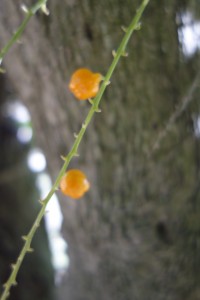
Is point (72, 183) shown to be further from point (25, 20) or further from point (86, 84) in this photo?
point (25, 20)

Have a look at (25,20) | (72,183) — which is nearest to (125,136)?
(72,183)

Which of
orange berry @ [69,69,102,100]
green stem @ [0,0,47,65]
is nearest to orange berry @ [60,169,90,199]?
orange berry @ [69,69,102,100]

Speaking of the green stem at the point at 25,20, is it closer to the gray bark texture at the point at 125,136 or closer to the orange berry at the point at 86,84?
the orange berry at the point at 86,84

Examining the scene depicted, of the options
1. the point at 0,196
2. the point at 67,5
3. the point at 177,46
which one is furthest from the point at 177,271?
the point at 0,196

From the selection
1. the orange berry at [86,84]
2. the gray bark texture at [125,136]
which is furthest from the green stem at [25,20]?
the gray bark texture at [125,136]

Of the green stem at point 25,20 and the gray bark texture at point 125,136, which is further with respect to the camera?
the gray bark texture at point 125,136

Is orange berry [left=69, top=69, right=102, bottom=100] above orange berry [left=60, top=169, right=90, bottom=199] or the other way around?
above

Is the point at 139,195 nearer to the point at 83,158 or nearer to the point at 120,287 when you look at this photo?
the point at 83,158

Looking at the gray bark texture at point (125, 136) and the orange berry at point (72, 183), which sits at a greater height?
the gray bark texture at point (125, 136)

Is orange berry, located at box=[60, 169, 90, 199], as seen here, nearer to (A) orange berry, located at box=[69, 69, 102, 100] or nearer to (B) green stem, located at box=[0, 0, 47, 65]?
(A) orange berry, located at box=[69, 69, 102, 100]

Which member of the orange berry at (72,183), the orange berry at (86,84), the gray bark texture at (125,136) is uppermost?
the gray bark texture at (125,136)
